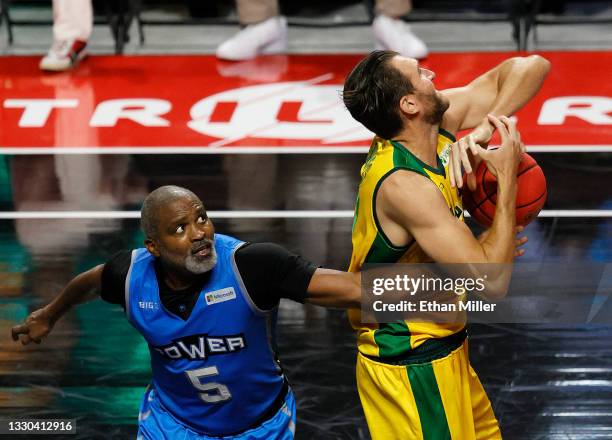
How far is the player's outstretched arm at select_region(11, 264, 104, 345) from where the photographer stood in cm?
408

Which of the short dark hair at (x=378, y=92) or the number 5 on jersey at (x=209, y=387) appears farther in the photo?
the number 5 on jersey at (x=209, y=387)

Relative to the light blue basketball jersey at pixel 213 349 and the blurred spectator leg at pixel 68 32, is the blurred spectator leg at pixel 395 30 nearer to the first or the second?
the blurred spectator leg at pixel 68 32

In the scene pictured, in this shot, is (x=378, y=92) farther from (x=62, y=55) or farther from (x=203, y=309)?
(x=62, y=55)

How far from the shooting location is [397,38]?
948 centimetres

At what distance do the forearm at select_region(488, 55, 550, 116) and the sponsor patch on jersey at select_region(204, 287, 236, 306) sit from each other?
126cm

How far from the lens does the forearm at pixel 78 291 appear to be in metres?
4.07

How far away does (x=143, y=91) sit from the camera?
9273 millimetres

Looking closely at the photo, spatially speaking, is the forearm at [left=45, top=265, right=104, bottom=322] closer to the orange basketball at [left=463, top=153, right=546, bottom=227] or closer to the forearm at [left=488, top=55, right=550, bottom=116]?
the orange basketball at [left=463, top=153, right=546, bottom=227]

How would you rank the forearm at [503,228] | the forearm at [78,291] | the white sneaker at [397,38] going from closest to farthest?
the forearm at [503,228]
the forearm at [78,291]
the white sneaker at [397,38]

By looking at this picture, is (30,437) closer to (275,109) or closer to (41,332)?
(41,332)

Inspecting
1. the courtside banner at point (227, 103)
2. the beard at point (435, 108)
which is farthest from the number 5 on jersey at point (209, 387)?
the courtside banner at point (227, 103)

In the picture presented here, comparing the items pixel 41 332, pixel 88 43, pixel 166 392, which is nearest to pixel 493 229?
pixel 166 392

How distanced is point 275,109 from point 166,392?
16.6ft

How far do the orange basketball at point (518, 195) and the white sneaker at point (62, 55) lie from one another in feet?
20.7
